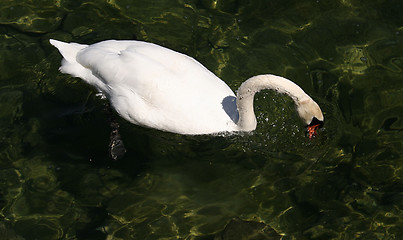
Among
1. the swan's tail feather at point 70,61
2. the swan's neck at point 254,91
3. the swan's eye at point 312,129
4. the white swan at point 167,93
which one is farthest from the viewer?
the swan's tail feather at point 70,61

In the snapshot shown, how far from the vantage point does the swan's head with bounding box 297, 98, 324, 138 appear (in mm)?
5816

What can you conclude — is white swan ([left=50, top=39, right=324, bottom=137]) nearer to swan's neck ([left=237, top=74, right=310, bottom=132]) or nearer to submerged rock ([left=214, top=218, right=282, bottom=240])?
swan's neck ([left=237, top=74, right=310, bottom=132])

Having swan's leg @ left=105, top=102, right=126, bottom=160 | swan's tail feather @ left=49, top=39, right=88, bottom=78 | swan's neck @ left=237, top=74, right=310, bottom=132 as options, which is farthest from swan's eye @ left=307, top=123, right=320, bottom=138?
swan's tail feather @ left=49, top=39, right=88, bottom=78

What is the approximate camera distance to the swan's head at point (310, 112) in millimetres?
5816

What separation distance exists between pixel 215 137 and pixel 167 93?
2.84 ft

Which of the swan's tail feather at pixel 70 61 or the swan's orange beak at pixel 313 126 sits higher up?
the swan's orange beak at pixel 313 126

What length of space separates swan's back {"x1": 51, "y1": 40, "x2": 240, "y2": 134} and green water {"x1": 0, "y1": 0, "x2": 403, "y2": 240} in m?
0.48

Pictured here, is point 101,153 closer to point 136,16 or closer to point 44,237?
point 44,237

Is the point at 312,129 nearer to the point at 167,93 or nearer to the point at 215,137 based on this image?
the point at 215,137

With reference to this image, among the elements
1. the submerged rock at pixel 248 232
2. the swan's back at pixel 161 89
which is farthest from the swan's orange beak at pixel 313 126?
the submerged rock at pixel 248 232

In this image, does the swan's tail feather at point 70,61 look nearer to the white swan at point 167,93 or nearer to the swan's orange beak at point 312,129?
the white swan at point 167,93

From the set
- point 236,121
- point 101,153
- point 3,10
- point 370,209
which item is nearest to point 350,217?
point 370,209

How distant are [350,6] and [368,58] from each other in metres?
1.04

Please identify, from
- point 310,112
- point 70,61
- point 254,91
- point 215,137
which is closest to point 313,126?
point 310,112
